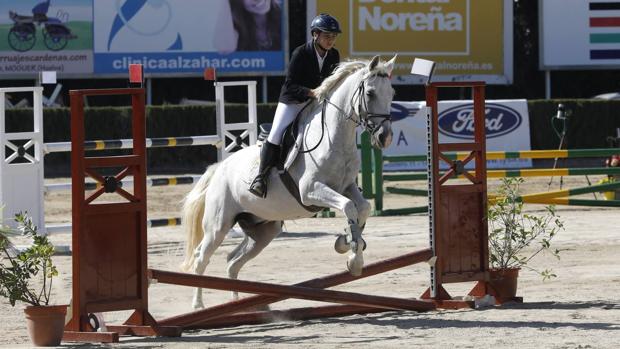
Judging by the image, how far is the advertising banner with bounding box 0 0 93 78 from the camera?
2606cm

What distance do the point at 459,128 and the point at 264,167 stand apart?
1285 cm

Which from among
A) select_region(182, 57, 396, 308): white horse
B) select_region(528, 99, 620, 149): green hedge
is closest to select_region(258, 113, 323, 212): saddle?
select_region(182, 57, 396, 308): white horse

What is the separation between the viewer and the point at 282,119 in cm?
892

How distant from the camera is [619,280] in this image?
1011 centimetres

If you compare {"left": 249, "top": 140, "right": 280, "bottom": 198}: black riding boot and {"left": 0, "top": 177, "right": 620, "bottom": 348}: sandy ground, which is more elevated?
{"left": 249, "top": 140, "right": 280, "bottom": 198}: black riding boot

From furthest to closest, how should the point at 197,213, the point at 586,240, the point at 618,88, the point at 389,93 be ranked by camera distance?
the point at 618,88 < the point at 586,240 < the point at 197,213 < the point at 389,93

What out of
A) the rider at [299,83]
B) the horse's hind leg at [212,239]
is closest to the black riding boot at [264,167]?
the rider at [299,83]

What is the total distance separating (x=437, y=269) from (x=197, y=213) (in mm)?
1911

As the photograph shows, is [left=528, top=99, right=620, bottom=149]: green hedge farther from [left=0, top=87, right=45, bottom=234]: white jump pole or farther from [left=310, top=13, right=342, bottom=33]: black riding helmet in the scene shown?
[left=310, top=13, right=342, bottom=33]: black riding helmet

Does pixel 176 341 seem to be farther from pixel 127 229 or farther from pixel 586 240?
pixel 586 240

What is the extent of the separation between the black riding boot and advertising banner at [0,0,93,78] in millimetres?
18144

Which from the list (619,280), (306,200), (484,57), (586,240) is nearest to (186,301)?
(306,200)

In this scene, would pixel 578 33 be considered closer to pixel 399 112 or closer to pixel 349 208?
pixel 399 112

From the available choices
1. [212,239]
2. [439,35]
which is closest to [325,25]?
[212,239]
